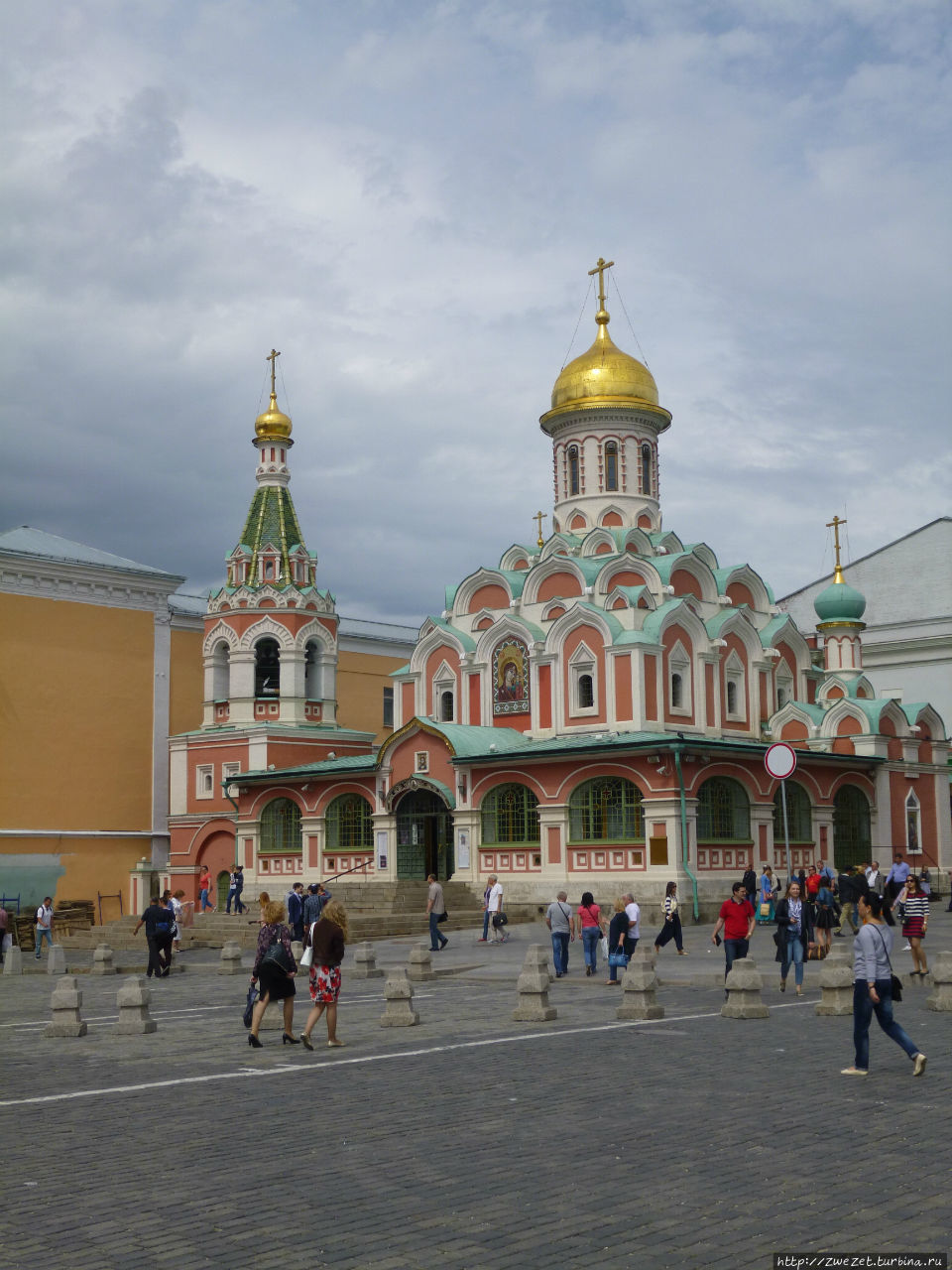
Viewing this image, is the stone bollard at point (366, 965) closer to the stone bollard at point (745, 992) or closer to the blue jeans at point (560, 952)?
the blue jeans at point (560, 952)

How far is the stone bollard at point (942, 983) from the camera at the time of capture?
15773 mm

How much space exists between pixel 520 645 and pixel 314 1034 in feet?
80.3

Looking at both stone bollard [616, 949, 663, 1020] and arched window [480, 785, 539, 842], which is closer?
stone bollard [616, 949, 663, 1020]

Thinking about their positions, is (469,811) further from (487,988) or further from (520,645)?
(487,988)

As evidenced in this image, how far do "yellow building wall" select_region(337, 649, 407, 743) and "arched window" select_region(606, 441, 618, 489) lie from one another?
1746 cm

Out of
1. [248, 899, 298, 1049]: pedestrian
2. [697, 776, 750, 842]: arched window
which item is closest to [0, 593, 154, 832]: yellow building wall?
[697, 776, 750, 842]: arched window

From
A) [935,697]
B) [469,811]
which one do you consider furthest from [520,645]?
[935,697]

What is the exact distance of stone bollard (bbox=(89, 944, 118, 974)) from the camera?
26703 mm

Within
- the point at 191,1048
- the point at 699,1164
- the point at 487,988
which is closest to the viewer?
the point at 699,1164

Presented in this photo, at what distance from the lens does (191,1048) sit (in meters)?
14.4

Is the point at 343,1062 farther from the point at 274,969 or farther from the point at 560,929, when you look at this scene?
the point at 560,929

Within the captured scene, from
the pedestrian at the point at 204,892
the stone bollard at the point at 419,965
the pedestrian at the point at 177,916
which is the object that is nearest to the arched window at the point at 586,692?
the pedestrian at the point at 177,916

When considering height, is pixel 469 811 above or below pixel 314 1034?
above

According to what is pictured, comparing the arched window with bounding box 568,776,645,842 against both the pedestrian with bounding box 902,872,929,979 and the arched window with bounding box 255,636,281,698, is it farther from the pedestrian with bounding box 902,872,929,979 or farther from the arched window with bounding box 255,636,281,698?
the pedestrian with bounding box 902,872,929,979
